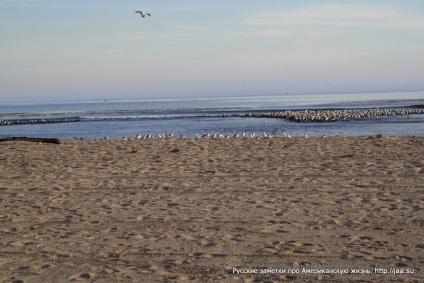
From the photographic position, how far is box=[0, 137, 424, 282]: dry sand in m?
5.70

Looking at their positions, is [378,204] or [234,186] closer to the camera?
[378,204]

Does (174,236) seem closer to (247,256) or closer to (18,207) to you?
(247,256)

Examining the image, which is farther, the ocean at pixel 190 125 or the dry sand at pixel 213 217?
the ocean at pixel 190 125

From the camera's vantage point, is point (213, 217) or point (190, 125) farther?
point (190, 125)

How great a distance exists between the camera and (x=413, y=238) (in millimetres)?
6543

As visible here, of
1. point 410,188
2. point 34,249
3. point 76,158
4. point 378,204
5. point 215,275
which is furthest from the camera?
point 76,158

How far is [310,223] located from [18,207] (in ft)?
15.3

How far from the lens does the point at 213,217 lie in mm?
7746

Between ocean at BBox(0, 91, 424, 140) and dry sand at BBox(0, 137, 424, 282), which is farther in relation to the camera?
ocean at BBox(0, 91, 424, 140)

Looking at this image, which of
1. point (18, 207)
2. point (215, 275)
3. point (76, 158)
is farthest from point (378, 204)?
point (76, 158)

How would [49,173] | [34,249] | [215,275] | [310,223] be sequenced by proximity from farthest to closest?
[49,173] → [310,223] → [34,249] → [215,275]

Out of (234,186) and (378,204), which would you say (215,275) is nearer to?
(378,204)

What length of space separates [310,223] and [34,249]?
3558mm

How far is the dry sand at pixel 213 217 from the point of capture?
18.7ft
